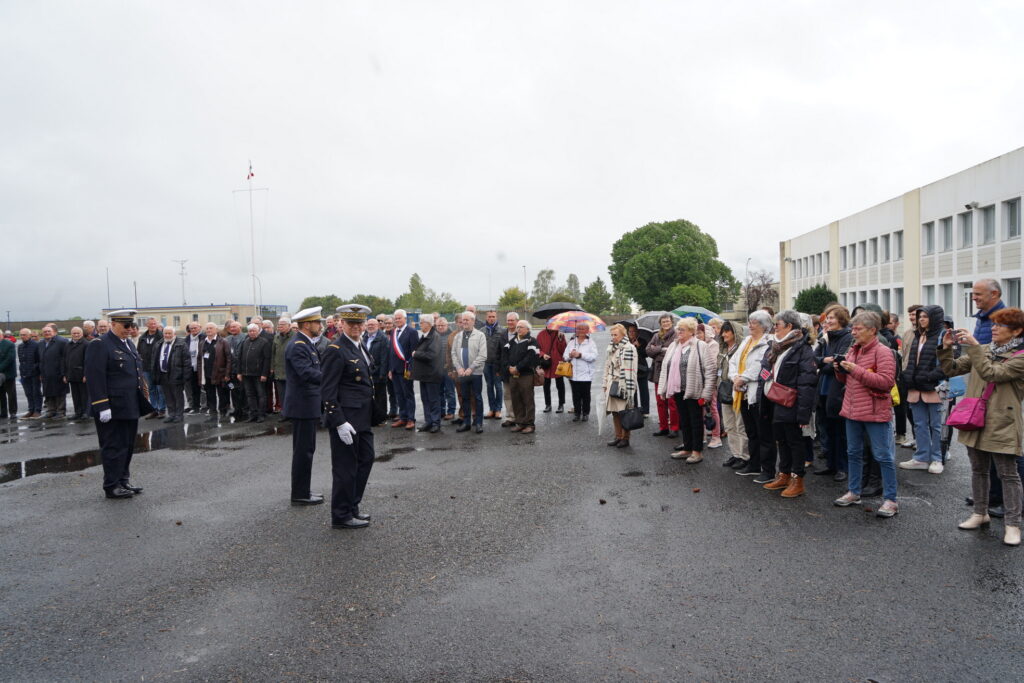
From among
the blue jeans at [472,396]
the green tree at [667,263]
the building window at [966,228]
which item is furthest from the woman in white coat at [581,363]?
the green tree at [667,263]

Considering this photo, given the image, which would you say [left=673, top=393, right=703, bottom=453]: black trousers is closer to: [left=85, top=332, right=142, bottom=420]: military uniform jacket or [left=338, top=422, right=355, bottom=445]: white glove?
[left=338, top=422, right=355, bottom=445]: white glove

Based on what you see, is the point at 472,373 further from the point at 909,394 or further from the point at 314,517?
the point at 909,394

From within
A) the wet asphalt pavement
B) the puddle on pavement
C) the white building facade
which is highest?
the white building facade

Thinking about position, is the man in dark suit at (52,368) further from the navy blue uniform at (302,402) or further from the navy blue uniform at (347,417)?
the navy blue uniform at (347,417)

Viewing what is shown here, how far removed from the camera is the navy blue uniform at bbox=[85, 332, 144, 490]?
782 cm

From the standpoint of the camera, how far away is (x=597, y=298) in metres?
113

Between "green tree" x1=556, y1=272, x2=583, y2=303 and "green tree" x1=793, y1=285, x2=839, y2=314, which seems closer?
"green tree" x1=793, y1=285, x2=839, y2=314

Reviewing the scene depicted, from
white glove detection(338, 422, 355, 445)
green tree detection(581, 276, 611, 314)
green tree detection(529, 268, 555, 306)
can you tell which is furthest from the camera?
green tree detection(529, 268, 555, 306)

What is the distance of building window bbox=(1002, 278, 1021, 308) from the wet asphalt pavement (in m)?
28.1

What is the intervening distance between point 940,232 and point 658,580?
131ft

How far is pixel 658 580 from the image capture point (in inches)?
199

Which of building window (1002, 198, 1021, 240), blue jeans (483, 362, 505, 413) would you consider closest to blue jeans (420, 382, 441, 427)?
blue jeans (483, 362, 505, 413)

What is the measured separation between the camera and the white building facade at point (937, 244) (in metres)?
30.3

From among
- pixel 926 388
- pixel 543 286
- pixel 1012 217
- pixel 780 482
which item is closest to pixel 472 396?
pixel 780 482
